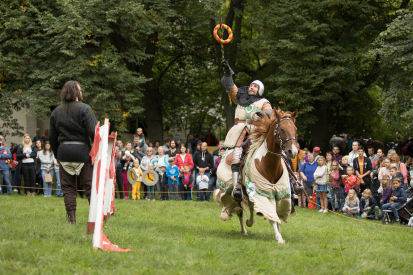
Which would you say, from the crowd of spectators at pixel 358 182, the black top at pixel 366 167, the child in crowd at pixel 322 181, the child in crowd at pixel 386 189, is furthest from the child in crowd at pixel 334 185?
the child in crowd at pixel 386 189

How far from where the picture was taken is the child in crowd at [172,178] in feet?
54.2

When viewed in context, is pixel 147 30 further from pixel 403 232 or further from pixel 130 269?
pixel 130 269

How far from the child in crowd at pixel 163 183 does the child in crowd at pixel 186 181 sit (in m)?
0.58

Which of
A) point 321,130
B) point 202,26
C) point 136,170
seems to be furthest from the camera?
point 202,26

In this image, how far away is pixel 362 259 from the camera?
6387 mm

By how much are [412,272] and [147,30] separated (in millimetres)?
16161

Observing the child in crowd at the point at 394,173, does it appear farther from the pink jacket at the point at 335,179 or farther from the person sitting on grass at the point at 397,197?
the pink jacket at the point at 335,179

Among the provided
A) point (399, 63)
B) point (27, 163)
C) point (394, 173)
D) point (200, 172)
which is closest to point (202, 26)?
point (200, 172)

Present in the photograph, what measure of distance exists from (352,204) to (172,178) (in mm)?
6315

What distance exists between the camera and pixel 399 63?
15695 mm

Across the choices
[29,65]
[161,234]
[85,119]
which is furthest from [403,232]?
[29,65]

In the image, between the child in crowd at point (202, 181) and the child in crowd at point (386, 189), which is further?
the child in crowd at point (202, 181)

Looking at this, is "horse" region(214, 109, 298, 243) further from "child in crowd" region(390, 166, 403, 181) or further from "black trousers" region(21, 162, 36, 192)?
"black trousers" region(21, 162, 36, 192)

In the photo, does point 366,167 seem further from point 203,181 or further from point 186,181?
point 186,181
